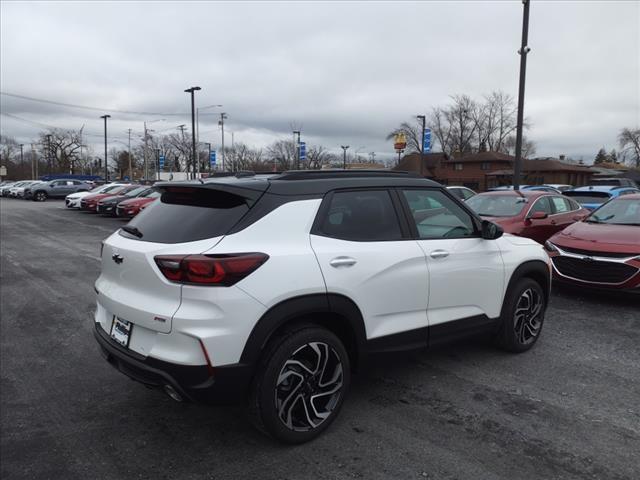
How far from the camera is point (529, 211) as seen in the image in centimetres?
934

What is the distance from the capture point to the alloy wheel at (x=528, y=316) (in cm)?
463

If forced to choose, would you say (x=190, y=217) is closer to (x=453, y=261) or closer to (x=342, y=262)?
(x=342, y=262)

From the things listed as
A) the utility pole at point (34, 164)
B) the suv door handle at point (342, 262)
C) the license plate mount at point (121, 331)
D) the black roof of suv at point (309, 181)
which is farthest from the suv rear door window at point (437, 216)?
the utility pole at point (34, 164)

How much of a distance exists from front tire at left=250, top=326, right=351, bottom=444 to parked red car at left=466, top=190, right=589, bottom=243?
21.6ft

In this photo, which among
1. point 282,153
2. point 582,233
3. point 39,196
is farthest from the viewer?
point 282,153

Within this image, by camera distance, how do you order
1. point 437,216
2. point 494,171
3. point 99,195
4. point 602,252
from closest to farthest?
1. point 437,216
2. point 602,252
3. point 99,195
4. point 494,171

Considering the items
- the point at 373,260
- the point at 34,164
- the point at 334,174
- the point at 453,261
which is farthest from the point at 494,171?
the point at 34,164

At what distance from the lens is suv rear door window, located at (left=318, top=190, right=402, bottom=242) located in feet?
10.9

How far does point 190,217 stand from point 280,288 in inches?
30.8

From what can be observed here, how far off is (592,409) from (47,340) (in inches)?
204

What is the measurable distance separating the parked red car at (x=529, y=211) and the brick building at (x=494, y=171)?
135 ft

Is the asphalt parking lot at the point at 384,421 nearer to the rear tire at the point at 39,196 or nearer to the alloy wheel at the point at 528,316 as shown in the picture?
the alloy wheel at the point at 528,316

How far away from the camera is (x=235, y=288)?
276 centimetres

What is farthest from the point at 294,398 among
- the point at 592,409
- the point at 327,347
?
the point at 592,409
